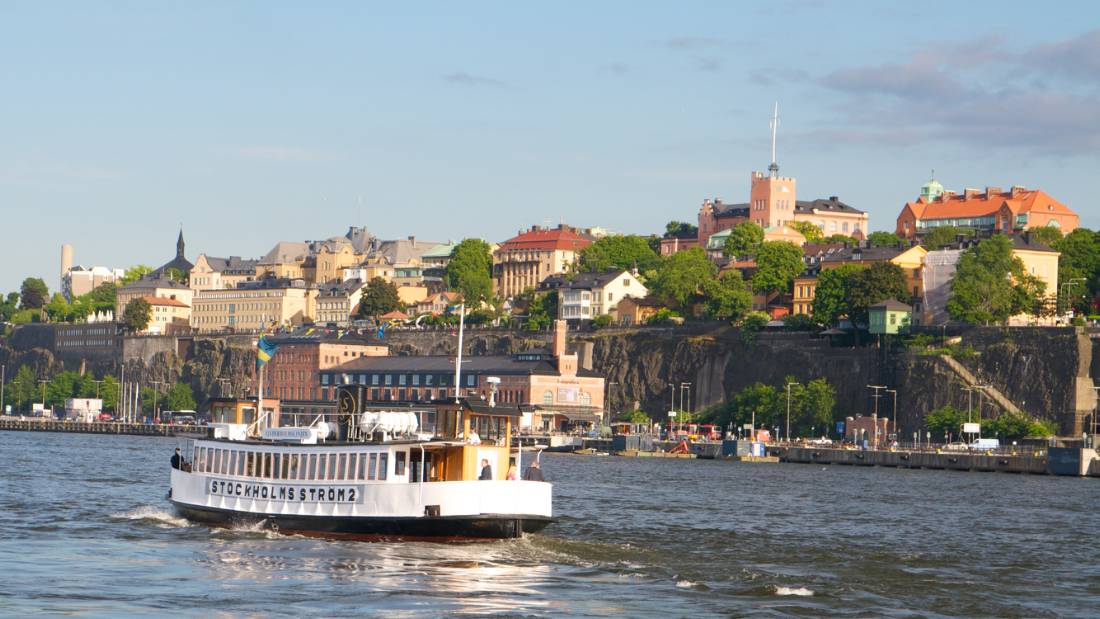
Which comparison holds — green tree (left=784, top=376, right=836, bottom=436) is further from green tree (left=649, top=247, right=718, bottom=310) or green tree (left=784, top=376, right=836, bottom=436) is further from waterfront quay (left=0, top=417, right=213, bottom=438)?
waterfront quay (left=0, top=417, right=213, bottom=438)

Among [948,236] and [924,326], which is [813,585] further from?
[948,236]

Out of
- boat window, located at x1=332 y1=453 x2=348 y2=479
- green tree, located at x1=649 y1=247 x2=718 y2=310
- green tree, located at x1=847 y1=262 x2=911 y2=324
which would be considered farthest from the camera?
green tree, located at x1=649 y1=247 x2=718 y2=310

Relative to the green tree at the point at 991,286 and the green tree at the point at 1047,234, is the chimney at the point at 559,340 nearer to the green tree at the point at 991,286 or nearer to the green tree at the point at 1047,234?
the green tree at the point at 991,286

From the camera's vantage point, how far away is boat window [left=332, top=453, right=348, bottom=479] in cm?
5016

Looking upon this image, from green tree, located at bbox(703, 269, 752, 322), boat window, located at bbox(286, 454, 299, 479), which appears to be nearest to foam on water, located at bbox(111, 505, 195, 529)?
boat window, located at bbox(286, 454, 299, 479)

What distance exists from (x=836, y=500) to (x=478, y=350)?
389 ft

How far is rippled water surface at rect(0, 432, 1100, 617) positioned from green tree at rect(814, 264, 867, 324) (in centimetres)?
8556

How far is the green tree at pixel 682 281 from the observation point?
190m

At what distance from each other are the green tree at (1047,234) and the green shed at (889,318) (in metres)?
28.1

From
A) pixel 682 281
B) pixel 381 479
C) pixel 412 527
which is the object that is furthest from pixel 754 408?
pixel 412 527

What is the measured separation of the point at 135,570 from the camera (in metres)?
43.4

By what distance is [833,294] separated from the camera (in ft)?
533

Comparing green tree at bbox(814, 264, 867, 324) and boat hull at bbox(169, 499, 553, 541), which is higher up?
green tree at bbox(814, 264, 867, 324)

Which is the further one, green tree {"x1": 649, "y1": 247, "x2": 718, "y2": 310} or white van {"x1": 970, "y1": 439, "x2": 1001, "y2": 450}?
green tree {"x1": 649, "y1": 247, "x2": 718, "y2": 310}
